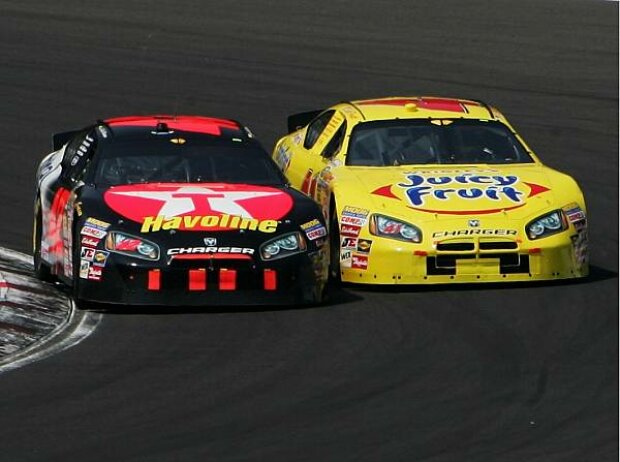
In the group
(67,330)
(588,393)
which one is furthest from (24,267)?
(588,393)

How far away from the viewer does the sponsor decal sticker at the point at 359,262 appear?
46.7 ft

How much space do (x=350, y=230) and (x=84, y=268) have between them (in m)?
2.11

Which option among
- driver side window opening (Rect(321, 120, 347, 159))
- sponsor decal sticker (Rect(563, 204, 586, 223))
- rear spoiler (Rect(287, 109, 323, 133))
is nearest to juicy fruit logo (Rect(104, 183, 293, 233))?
driver side window opening (Rect(321, 120, 347, 159))

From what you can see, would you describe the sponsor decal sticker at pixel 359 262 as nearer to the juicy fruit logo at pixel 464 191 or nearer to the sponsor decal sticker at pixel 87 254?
the juicy fruit logo at pixel 464 191

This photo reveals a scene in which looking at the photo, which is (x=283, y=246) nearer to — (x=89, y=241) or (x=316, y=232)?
(x=316, y=232)

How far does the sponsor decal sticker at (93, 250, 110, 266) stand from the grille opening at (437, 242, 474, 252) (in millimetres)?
2418

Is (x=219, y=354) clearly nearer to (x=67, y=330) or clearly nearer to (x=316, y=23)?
(x=67, y=330)

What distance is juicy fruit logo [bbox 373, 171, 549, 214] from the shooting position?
14.4 m

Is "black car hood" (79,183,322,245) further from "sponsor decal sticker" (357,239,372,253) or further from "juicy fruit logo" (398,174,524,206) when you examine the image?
"juicy fruit logo" (398,174,524,206)

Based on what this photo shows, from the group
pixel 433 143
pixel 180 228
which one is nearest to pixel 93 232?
pixel 180 228

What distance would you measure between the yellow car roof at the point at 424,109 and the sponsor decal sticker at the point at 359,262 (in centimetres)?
211

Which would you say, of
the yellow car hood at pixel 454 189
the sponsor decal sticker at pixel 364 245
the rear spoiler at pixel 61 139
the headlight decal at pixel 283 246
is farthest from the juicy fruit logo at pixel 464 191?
the rear spoiler at pixel 61 139

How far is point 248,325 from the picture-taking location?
12.9 meters

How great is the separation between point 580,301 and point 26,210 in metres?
5.88
